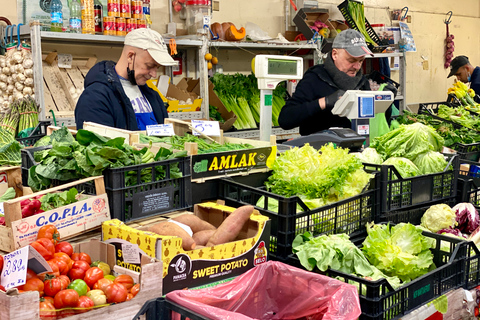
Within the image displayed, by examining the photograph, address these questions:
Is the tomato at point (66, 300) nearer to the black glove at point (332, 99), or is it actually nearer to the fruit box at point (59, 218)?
the fruit box at point (59, 218)

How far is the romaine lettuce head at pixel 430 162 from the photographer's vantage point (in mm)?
3127

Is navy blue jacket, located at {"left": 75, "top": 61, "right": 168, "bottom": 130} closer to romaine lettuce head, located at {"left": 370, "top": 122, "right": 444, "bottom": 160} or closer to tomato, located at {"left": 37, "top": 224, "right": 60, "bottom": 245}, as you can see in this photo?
tomato, located at {"left": 37, "top": 224, "right": 60, "bottom": 245}

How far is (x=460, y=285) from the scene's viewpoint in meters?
2.42

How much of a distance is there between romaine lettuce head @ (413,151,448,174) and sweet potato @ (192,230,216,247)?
147 centimetres

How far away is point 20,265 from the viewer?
5.62 feet

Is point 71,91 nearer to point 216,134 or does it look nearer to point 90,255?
point 216,134

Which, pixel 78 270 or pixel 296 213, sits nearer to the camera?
pixel 78 270

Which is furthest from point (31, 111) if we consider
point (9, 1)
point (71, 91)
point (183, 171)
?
point (183, 171)

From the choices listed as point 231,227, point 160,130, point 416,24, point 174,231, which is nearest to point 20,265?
point 174,231

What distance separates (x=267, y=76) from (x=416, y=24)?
7.24 m

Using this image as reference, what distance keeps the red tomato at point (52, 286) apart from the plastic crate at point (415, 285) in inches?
37.5

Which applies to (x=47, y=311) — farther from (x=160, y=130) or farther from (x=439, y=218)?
(x=439, y=218)

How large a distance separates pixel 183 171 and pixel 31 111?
2550 millimetres

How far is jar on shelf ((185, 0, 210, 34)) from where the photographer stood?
561 centimetres
